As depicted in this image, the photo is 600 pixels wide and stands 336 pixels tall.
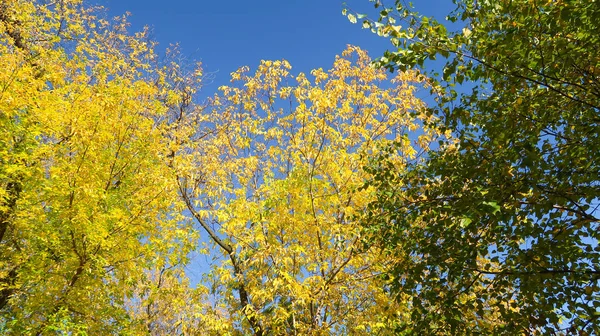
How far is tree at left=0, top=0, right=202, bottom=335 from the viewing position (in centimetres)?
732

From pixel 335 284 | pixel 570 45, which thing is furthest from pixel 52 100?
pixel 570 45

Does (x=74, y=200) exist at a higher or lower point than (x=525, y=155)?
higher

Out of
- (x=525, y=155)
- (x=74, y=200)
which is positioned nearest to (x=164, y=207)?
(x=74, y=200)

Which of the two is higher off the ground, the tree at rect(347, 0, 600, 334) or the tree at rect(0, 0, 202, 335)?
the tree at rect(0, 0, 202, 335)

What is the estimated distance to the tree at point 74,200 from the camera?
732 cm

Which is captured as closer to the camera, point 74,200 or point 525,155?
point 525,155

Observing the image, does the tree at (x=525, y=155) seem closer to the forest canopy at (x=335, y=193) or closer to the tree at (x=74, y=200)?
the forest canopy at (x=335, y=193)

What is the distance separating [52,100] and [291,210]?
16.7 feet

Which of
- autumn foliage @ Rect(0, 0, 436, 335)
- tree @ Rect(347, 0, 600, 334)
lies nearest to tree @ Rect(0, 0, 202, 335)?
autumn foliage @ Rect(0, 0, 436, 335)

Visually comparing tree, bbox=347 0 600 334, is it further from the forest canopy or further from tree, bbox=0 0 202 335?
tree, bbox=0 0 202 335

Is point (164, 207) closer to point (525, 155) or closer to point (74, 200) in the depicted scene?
point (74, 200)

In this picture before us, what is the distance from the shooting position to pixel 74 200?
296 inches

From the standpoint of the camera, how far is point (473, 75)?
14.5 ft

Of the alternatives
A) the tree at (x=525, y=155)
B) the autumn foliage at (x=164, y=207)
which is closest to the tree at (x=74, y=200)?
the autumn foliage at (x=164, y=207)
